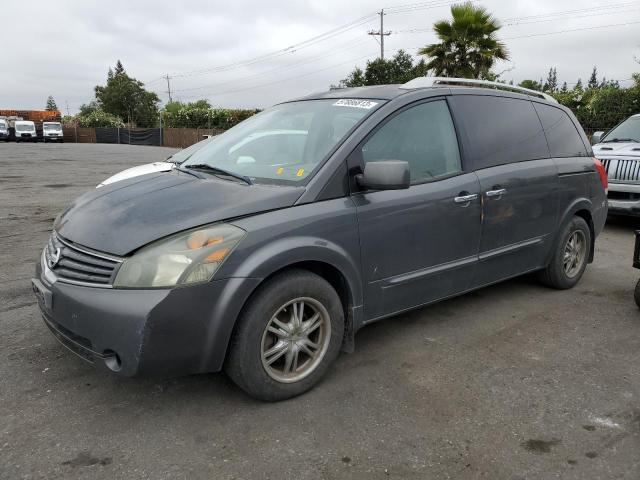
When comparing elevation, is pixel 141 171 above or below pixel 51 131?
below

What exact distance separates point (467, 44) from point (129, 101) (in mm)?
69334

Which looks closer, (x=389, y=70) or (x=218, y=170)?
(x=218, y=170)

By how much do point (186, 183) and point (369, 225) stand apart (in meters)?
1.12

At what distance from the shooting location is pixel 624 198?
25.4 ft

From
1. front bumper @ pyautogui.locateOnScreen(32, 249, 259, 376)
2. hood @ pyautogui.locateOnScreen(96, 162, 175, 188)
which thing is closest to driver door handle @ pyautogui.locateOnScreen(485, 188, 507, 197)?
front bumper @ pyautogui.locateOnScreen(32, 249, 259, 376)

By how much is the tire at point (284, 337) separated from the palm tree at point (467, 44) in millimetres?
16534

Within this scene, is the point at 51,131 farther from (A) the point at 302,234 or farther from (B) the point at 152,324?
(B) the point at 152,324

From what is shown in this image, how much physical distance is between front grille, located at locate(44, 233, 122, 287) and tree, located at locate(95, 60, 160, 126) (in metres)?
79.6

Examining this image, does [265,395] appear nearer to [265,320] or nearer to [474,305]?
[265,320]

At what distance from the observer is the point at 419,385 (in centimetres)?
314

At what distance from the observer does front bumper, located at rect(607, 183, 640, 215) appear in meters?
7.52

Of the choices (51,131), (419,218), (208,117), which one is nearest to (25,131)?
(51,131)

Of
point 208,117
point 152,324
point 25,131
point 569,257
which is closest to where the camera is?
point 152,324

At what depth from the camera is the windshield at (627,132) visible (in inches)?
331
